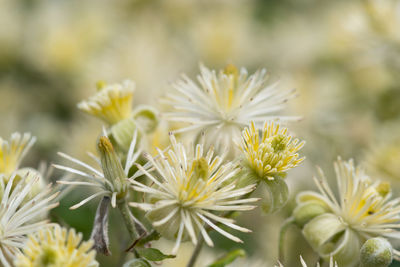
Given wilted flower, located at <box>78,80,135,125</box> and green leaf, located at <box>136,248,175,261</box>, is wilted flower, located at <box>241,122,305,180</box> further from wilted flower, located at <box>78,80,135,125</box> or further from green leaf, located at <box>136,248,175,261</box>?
wilted flower, located at <box>78,80,135,125</box>

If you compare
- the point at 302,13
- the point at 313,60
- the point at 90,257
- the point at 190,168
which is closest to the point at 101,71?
the point at 313,60

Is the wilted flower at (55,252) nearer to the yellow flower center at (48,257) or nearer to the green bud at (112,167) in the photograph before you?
the yellow flower center at (48,257)

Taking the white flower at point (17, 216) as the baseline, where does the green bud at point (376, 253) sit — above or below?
below

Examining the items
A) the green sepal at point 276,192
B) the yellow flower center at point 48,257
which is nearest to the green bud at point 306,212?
the green sepal at point 276,192

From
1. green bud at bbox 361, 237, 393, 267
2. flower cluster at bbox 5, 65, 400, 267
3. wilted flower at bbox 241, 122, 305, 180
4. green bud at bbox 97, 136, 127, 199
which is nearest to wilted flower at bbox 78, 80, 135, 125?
flower cluster at bbox 5, 65, 400, 267

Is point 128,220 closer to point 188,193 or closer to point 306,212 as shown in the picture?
point 188,193

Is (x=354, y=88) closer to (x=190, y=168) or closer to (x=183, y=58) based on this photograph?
(x=183, y=58)

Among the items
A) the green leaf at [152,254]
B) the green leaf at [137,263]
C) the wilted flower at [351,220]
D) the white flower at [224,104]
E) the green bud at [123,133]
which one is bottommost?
the green leaf at [137,263]
